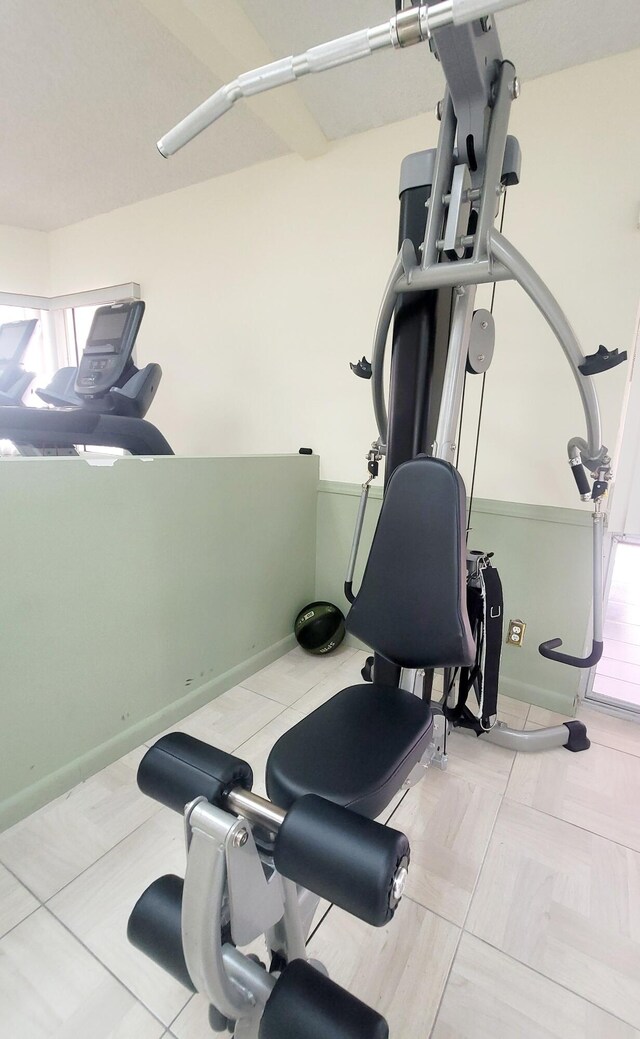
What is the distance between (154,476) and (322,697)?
1211 mm

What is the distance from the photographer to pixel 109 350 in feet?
7.00

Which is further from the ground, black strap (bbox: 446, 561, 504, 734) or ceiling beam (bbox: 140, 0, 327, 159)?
ceiling beam (bbox: 140, 0, 327, 159)

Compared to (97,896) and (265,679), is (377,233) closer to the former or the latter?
(265,679)

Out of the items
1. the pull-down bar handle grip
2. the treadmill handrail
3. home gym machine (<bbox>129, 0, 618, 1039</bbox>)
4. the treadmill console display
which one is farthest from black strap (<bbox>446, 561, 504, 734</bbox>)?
the treadmill console display

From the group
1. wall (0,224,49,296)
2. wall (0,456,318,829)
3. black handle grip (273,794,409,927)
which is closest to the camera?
black handle grip (273,794,409,927)

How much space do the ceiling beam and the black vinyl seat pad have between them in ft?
7.39

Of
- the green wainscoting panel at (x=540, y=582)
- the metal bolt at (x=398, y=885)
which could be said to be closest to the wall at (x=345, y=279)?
the green wainscoting panel at (x=540, y=582)

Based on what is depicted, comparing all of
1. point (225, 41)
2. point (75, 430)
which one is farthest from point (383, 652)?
point (225, 41)

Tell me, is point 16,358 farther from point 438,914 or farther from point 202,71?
point 438,914

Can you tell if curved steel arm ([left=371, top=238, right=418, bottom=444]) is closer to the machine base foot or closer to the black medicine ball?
the black medicine ball

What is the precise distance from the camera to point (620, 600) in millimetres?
2398

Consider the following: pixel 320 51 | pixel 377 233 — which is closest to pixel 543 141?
pixel 377 233

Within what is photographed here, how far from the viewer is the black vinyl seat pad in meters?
0.86

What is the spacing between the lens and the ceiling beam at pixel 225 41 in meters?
1.51
